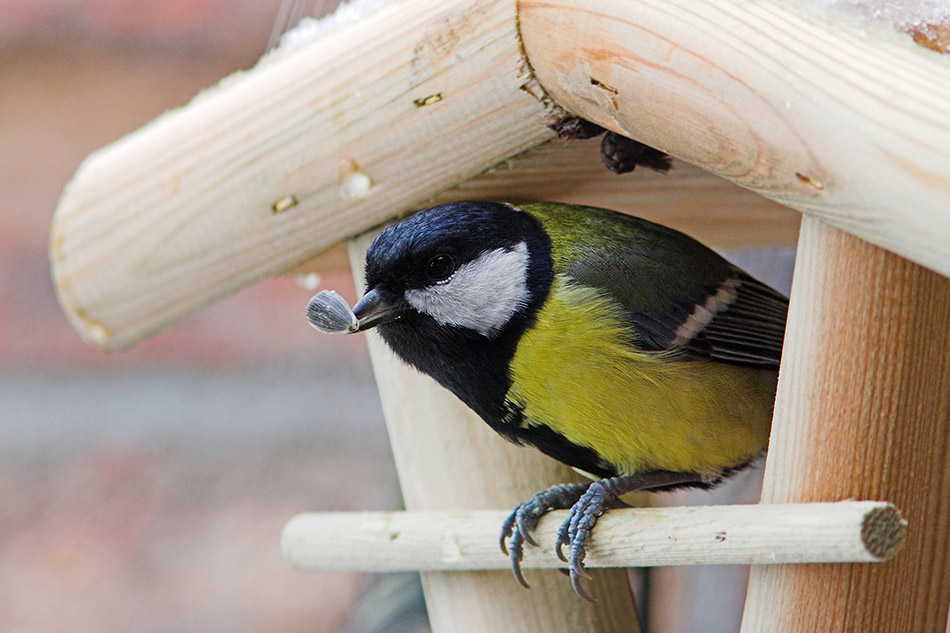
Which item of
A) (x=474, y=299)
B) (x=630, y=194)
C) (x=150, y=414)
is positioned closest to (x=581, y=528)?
(x=474, y=299)

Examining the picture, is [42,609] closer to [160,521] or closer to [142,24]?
[160,521]

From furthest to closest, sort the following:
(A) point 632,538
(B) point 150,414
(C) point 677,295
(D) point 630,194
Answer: (B) point 150,414 → (D) point 630,194 → (C) point 677,295 → (A) point 632,538

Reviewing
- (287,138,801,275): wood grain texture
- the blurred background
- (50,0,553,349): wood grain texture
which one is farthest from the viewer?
the blurred background

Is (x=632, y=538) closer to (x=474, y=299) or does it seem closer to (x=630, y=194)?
(x=474, y=299)

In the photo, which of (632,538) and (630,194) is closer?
(632,538)

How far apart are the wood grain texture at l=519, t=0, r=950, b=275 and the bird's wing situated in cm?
14

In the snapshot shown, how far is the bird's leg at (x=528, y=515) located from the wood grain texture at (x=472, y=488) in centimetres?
2

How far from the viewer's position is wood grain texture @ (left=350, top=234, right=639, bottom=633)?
2.21 feet

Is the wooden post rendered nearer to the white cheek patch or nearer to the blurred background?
the white cheek patch

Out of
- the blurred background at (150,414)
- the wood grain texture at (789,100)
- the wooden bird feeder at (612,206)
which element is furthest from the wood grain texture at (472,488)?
the blurred background at (150,414)

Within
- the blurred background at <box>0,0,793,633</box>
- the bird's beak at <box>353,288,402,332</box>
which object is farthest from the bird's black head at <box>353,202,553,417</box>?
the blurred background at <box>0,0,793,633</box>

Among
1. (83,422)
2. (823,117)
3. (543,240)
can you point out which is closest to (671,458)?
(543,240)

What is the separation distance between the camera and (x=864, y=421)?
1.51ft

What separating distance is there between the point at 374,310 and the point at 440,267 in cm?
5
